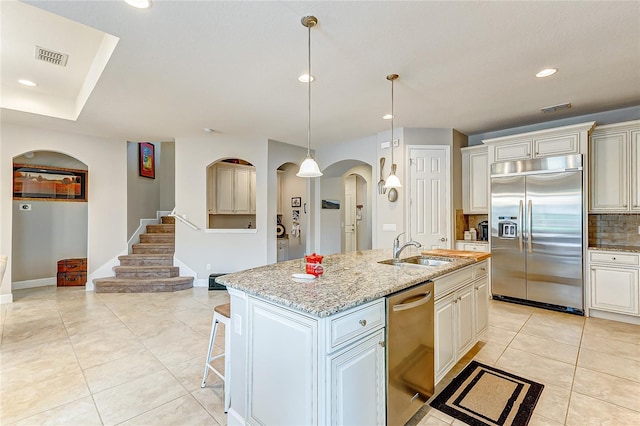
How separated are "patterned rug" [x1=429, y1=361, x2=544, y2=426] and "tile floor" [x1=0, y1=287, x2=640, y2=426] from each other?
0.08 m

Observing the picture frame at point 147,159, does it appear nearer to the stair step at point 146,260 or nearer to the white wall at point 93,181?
A: the white wall at point 93,181

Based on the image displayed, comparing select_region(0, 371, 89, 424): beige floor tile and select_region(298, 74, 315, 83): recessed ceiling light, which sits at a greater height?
select_region(298, 74, 315, 83): recessed ceiling light

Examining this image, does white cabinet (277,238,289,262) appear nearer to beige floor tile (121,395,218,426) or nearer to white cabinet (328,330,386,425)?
beige floor tile (121,395,218,426)

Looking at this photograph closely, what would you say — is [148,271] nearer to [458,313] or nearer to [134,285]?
[134,285]

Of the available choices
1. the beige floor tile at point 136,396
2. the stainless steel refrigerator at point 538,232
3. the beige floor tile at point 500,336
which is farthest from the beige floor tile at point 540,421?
the stainless steel refrigerator at point 538,232

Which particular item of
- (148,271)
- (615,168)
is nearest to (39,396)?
(148,271)

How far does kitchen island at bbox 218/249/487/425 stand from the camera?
1.35 metres

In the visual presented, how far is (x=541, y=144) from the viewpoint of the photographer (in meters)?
4.03

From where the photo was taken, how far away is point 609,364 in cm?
256

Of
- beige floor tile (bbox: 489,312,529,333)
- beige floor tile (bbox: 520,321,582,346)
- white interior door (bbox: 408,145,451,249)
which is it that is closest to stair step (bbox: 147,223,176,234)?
white interior door (bbox: 408,145,451,249)

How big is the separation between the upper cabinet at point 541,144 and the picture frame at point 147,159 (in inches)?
274

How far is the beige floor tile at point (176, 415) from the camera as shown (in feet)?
6.14

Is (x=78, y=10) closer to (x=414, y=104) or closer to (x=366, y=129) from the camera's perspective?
(x=414, y=104)

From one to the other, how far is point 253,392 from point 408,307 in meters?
1.03
